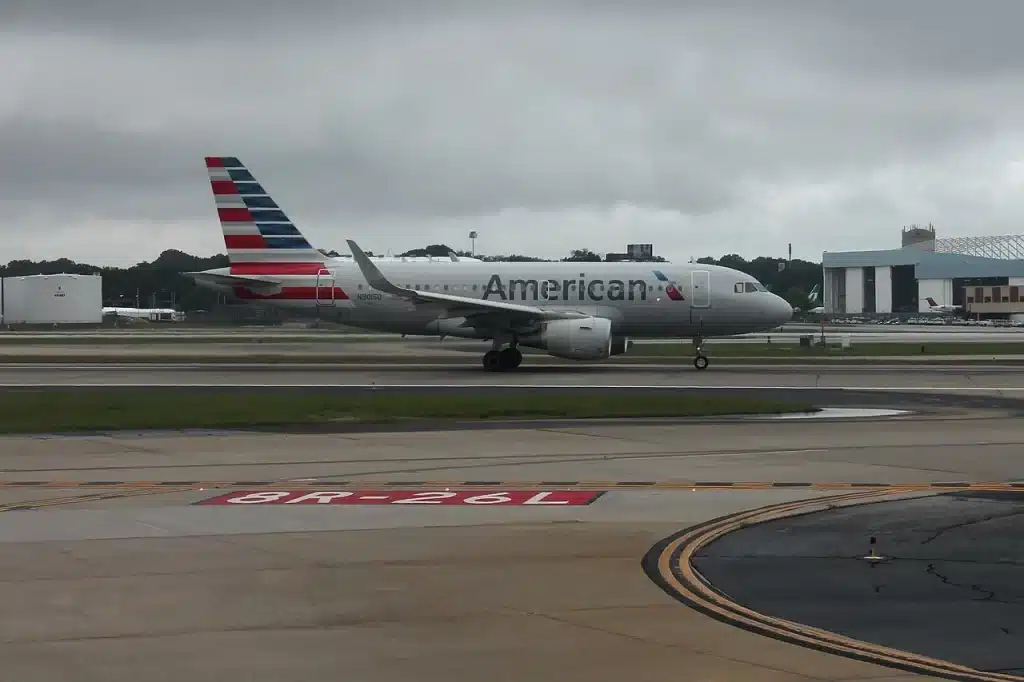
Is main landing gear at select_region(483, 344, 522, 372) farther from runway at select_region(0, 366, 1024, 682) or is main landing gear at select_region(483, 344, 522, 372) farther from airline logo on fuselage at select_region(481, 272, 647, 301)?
runway at select_region(0, 366, 1024, 682)

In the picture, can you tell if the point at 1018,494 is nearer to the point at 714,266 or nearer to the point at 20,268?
the point at 714,266

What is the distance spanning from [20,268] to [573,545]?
161533mm

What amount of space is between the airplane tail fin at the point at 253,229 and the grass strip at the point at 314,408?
46.6 ft

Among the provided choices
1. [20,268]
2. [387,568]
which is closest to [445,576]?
[387,568]

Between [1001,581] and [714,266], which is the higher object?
[714,266]

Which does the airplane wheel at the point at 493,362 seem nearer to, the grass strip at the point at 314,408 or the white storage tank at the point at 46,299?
the grass strip at the point at 314,408

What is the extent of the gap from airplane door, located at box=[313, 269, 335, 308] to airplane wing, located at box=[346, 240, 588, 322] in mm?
3464

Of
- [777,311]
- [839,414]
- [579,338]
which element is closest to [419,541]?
[839,414]

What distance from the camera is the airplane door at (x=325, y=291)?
4403 cm

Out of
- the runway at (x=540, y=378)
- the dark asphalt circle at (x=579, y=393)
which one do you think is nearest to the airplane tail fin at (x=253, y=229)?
the runway at (x=540, y=378)

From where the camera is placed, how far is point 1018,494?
1534cm

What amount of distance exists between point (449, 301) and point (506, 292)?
432 centimetres

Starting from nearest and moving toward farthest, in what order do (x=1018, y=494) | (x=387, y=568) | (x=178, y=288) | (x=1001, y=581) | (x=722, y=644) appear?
1. (x=722, y=644)
2. (x=1001, y=581)
3. (x=387, y=568)
4. (x=1018, y=494)
5. (x=178, y=288)

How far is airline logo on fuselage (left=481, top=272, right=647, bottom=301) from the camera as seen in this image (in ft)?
143
